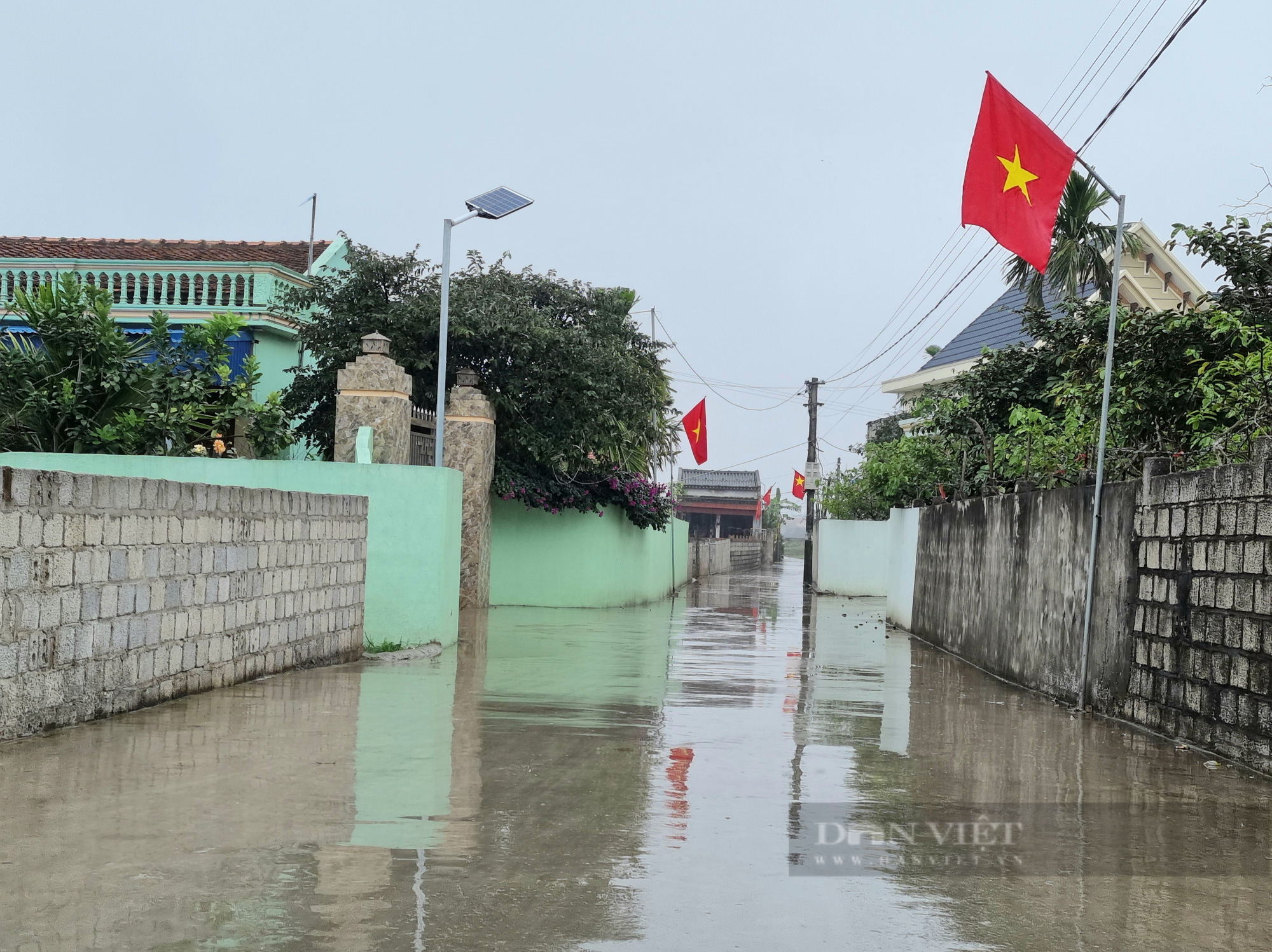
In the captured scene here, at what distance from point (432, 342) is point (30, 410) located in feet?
18.0

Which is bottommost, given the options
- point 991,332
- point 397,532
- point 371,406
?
point 397,532

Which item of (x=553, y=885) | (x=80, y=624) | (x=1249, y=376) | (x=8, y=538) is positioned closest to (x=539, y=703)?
(x=80, y=624)

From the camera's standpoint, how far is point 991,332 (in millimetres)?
34250

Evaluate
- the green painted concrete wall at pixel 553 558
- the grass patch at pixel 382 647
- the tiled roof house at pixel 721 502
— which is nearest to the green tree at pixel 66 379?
the grass patch at pixel 382 647

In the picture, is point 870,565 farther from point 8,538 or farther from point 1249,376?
point 8,538

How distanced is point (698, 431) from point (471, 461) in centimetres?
1425

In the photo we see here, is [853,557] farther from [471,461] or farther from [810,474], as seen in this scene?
[471,461]

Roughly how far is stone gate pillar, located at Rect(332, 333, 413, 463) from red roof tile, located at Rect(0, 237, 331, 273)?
602 cm

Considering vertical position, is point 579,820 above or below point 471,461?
below

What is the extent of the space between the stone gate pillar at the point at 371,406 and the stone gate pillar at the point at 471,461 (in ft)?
8.25

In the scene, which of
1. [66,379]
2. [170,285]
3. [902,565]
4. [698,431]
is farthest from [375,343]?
[698,431]

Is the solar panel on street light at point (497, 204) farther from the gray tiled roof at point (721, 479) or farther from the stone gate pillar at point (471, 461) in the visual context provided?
the gray tiled roof at point (721, 479)

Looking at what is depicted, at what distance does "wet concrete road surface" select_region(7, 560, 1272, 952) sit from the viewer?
416 centimetres

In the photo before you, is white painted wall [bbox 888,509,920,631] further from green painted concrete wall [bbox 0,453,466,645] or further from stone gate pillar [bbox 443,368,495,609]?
green painted concrete wall [bbox 0,453,466,645]
